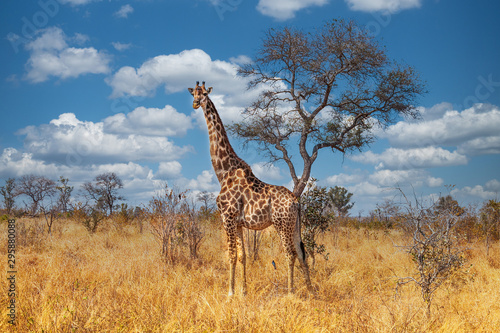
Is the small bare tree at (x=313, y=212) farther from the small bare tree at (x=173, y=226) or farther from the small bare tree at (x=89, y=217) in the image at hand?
the small bare tree at (x=89, y=217)

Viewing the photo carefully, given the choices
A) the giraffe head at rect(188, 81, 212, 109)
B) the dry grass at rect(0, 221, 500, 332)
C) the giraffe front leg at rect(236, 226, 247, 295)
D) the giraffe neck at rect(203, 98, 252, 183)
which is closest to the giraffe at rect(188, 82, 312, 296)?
the giraffe front leg at rect(236, 226, 247, 295)

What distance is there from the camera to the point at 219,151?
24.5 ft

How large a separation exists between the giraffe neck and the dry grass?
86.7 inches

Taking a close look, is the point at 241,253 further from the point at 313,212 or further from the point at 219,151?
the point at 313,212

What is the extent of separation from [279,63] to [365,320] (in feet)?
59.5

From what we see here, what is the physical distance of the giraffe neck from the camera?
24.5 ft

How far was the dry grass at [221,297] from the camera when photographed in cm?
529

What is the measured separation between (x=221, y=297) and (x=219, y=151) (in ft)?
8.70

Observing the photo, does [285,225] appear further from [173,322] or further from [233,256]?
[173,322]

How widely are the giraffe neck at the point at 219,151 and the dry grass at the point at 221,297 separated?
2.20 meters

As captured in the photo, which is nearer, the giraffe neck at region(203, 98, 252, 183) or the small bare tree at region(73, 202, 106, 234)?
the giraffe neck at region(203, 98, 252, 183)

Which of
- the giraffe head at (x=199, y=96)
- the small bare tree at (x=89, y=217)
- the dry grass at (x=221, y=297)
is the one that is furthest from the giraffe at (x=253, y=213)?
the small bare tree at (x=89, y=217)

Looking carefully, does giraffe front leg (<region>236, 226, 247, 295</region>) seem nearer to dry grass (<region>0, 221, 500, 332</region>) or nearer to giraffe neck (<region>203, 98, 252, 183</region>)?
dry grass (<region>0, 221, 500, 332</region>)

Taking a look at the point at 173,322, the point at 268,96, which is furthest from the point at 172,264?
the point at 268,96
